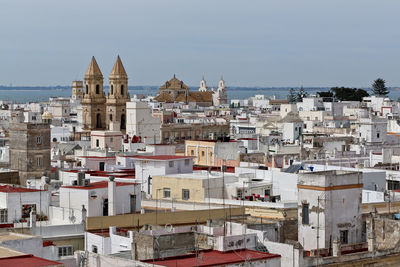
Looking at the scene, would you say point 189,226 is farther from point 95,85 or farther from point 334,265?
point 95,85

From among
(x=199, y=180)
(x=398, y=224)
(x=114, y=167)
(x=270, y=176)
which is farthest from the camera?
(x=114, y=167)

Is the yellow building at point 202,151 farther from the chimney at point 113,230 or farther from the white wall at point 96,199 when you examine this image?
the chimney at point 113,230

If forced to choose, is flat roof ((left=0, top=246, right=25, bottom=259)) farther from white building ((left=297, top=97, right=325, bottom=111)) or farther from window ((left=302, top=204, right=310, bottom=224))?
white building ((left=297, top=97, right=325, bottom=111))

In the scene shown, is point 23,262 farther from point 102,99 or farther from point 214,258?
point 102,99

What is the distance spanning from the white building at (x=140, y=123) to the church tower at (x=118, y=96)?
2725mm

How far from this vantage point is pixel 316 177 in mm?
27281

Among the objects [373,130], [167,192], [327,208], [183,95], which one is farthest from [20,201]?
[183,95]

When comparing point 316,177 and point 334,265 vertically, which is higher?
point 316,177

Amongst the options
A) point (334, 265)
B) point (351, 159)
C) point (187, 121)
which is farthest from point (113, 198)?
point (187, 121)

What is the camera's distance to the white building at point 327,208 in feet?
89.0

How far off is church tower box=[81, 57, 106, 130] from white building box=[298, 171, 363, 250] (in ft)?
228

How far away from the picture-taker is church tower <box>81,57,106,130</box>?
96.1 meters

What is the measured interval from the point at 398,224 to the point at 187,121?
3259 inches

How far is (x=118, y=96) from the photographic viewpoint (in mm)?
97062
